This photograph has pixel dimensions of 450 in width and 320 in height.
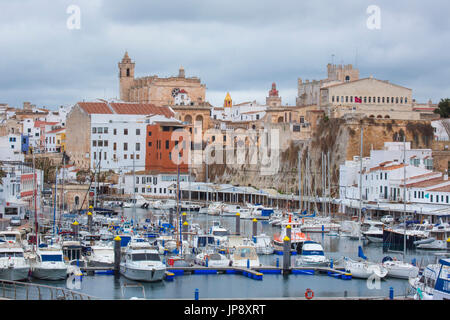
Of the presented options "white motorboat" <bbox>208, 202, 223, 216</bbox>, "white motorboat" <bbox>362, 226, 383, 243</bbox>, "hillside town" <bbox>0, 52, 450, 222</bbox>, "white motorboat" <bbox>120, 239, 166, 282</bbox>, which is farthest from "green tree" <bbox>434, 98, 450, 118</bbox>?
"white motorboat" <bbox>120, 239, 166, 282</bbox>

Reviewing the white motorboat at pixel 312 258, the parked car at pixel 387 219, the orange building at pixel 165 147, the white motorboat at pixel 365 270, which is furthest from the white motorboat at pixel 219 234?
the orange building at pixel 165 147

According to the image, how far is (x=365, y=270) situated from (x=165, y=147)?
3744 cm

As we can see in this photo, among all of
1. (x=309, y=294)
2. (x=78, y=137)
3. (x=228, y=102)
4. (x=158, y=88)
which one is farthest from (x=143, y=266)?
(x=228, y=102)

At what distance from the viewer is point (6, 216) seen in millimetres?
33031

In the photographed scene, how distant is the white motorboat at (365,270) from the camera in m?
22.6

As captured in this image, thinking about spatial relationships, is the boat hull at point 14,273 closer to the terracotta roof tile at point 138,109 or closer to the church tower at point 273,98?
the terracotta roof tile at point 138,109

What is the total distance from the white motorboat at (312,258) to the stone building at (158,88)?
44296mm

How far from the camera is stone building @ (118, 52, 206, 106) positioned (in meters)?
71.4

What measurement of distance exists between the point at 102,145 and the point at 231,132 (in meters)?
11.3

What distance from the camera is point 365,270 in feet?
Answer: 74.3

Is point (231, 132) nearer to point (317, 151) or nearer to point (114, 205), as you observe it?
point (317, 151)

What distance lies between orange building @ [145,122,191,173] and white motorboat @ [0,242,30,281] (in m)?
37.1

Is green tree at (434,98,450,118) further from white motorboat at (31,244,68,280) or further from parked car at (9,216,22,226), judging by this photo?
white motorboat at (31,244,68,280)
